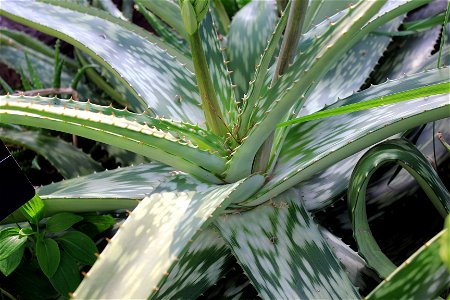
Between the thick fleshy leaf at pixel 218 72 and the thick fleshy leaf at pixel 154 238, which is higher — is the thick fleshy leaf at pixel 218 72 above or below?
above

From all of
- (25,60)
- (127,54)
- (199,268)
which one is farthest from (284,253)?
(25,60)

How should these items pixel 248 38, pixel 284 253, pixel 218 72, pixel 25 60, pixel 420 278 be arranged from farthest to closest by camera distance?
1. pixel 25 60
2. pixel 248 38
3. pixel 218 72
4. pixel 284 253
5. pixel 420 278

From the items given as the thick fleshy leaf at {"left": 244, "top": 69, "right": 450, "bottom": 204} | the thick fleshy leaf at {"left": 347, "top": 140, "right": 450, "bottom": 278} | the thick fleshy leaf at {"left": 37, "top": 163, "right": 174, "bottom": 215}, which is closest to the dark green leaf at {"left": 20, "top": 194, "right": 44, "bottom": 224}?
the thick fleshy leaf at {"left": 37, "top": 163, "right": 174, "bottom": 215}

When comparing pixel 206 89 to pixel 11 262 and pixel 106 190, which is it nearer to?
pixel 106 190

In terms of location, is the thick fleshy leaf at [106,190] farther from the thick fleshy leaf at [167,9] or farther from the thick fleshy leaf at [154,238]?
the thick fleshy leaf at [167,9]

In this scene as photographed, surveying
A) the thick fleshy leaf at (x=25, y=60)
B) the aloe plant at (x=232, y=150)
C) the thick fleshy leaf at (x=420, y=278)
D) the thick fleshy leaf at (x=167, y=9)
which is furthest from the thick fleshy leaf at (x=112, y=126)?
the thick fleshy leaf at (x=25, y=60)

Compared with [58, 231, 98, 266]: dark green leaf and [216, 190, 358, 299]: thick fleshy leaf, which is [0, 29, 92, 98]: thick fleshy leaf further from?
[216, 190, 358, 299]: thick fleshy leaf

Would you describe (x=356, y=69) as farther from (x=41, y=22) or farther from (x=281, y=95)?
(x=41, y=22)
